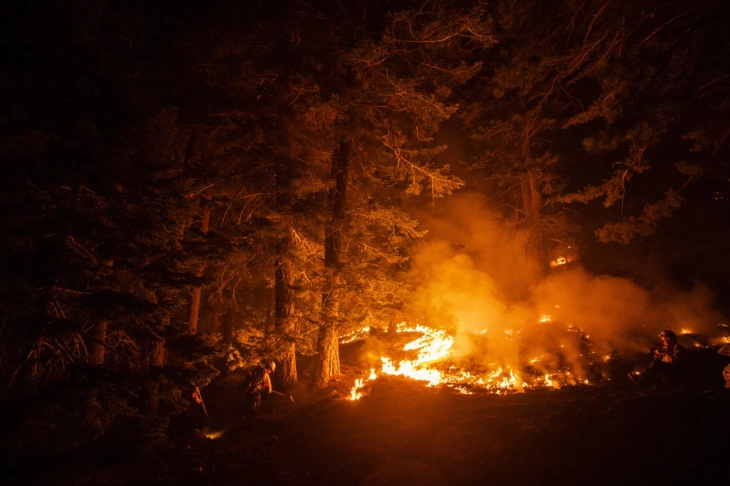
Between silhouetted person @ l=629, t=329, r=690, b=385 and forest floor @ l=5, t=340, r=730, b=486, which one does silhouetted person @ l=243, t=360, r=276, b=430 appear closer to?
forest floor @ l=5, t=340, r=730, b=486

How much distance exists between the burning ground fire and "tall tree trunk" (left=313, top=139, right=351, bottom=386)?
110 centimetres

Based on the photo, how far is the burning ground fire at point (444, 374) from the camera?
37.8 ft

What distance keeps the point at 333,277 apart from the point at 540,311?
354 inches

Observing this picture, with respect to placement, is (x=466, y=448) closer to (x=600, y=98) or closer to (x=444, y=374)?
(x=444, y=374)

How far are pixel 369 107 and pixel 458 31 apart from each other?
3254mm

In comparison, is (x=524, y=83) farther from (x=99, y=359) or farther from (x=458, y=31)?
(x=99, y=359)

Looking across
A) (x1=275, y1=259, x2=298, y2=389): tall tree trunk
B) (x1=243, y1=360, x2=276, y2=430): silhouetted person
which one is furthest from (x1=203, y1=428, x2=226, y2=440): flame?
(x1=275, y1=259, x2=298, y2=389): tall tree trunk

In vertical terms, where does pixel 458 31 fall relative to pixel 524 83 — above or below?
below

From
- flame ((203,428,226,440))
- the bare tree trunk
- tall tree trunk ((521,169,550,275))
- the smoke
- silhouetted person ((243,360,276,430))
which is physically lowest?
flame ((203,428,226,440))

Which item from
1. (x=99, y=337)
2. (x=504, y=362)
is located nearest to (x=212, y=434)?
(x=99, y=337)

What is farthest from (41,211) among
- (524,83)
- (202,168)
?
(524,83)

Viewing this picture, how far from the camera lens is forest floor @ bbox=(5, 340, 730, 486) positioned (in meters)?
6.16

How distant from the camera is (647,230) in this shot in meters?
10.9

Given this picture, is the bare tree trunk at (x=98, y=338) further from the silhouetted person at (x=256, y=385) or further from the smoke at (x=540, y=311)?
the smoke at (x=540, y=311)
